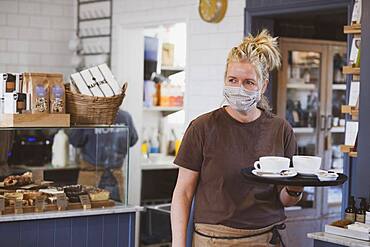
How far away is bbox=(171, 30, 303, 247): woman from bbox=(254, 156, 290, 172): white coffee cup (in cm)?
11

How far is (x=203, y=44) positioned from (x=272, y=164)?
322 cm

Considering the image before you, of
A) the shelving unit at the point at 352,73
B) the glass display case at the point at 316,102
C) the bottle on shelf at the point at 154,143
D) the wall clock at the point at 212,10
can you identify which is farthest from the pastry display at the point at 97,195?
the bottle on shelf at the point at 154,143

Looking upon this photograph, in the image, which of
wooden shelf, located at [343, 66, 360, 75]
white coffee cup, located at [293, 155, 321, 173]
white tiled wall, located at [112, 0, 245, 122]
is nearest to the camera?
white coffee cup, located at [293, 155, 321, 173]

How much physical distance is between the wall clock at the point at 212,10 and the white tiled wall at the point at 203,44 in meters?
0.05

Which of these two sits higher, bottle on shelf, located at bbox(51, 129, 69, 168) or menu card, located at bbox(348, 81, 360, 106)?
menu card, located at bbox(348, 81, 360, 106)

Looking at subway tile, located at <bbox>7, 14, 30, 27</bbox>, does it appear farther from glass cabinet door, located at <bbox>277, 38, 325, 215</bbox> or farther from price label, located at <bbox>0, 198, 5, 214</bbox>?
price label, located at <bbox>0, 198, 5, 214</bbox>

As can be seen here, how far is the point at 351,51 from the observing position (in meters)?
4.34

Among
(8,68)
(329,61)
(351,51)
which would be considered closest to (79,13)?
(8,68)

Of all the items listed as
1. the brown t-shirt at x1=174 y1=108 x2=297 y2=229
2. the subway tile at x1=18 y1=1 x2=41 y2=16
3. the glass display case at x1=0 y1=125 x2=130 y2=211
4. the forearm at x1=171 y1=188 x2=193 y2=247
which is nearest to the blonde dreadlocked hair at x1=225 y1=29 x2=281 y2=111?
the brown t-shirt at x1=174 y1=108 x2=297 y2=229

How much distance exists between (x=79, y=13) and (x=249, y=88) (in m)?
4.79

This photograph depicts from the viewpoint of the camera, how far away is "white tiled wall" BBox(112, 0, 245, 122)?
5512mm

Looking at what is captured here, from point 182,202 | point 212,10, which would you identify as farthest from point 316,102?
point 182,202

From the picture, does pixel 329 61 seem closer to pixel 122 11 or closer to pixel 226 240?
pixel 122 11

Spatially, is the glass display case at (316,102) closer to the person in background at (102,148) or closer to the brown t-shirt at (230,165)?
the person in background at (102,148)
